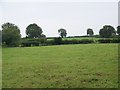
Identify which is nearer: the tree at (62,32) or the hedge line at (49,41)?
the hedge line at (49,41)

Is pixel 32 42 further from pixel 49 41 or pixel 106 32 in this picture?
pixel 106 32

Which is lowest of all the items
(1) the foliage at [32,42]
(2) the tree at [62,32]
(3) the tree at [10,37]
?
(1) the foliage at [32,42]

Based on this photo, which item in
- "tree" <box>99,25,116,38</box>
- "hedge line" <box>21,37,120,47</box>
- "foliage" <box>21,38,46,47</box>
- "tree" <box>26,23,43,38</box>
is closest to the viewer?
"foliage" <box>21,38,46,47</box>

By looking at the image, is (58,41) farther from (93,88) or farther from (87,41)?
(93,88)

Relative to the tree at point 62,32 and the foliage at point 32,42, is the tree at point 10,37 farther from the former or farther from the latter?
the tree at point 62,32

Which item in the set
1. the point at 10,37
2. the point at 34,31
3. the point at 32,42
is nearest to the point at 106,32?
the point at 34,31

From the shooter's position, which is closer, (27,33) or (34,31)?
(27,33)

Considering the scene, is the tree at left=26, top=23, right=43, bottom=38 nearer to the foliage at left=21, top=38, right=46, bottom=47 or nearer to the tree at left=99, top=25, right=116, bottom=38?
the foliage at left=21, top=38, right=46, bottom=47

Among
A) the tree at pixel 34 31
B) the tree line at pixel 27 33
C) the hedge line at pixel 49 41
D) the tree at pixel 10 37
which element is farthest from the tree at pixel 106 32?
the tree at pixel 10 37

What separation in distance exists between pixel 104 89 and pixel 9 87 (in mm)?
3673

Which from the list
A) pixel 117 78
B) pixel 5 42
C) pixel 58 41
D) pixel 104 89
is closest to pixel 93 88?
pixel 104 89

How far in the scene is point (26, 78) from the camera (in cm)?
1125

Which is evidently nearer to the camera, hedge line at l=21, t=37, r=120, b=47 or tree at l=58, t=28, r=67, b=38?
hedge line at l=21, t=37, r=120, b=47

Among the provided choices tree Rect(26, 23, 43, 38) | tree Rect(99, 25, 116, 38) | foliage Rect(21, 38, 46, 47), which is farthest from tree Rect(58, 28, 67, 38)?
foliage Rect(21, 38, 46, 47)
